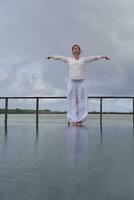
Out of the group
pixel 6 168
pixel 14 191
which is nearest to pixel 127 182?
pixel 14 191

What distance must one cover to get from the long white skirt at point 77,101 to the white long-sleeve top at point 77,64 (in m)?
0.24

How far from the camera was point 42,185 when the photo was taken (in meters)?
3.09

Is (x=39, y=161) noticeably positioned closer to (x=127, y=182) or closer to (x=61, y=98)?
(x=127, y=182)

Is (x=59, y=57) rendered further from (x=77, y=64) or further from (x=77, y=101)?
(x=77, y=101)

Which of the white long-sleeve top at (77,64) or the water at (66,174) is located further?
the white long-sleeve top at (77,64)

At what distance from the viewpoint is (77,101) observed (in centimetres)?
1095

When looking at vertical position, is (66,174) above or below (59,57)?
below

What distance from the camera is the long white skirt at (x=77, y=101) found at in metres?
10.8

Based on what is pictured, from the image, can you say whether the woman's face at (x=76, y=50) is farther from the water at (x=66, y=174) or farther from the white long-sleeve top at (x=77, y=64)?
the water at (x=66, y=174)

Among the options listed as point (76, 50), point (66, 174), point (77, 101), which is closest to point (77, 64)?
point (76, 50)

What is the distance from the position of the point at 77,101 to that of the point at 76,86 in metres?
0.41

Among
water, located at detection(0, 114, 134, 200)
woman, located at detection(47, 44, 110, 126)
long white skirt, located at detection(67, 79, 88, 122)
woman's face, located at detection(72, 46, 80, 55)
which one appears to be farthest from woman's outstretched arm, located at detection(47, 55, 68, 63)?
water, located at detection(0, 114, 134, 200)

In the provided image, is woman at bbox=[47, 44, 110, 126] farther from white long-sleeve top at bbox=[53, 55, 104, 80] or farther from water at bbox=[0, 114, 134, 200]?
water at bbox=[0, 114, 134, 200]

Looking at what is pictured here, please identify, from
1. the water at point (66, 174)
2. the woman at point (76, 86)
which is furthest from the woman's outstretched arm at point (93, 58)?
the water at point (66, 174)
